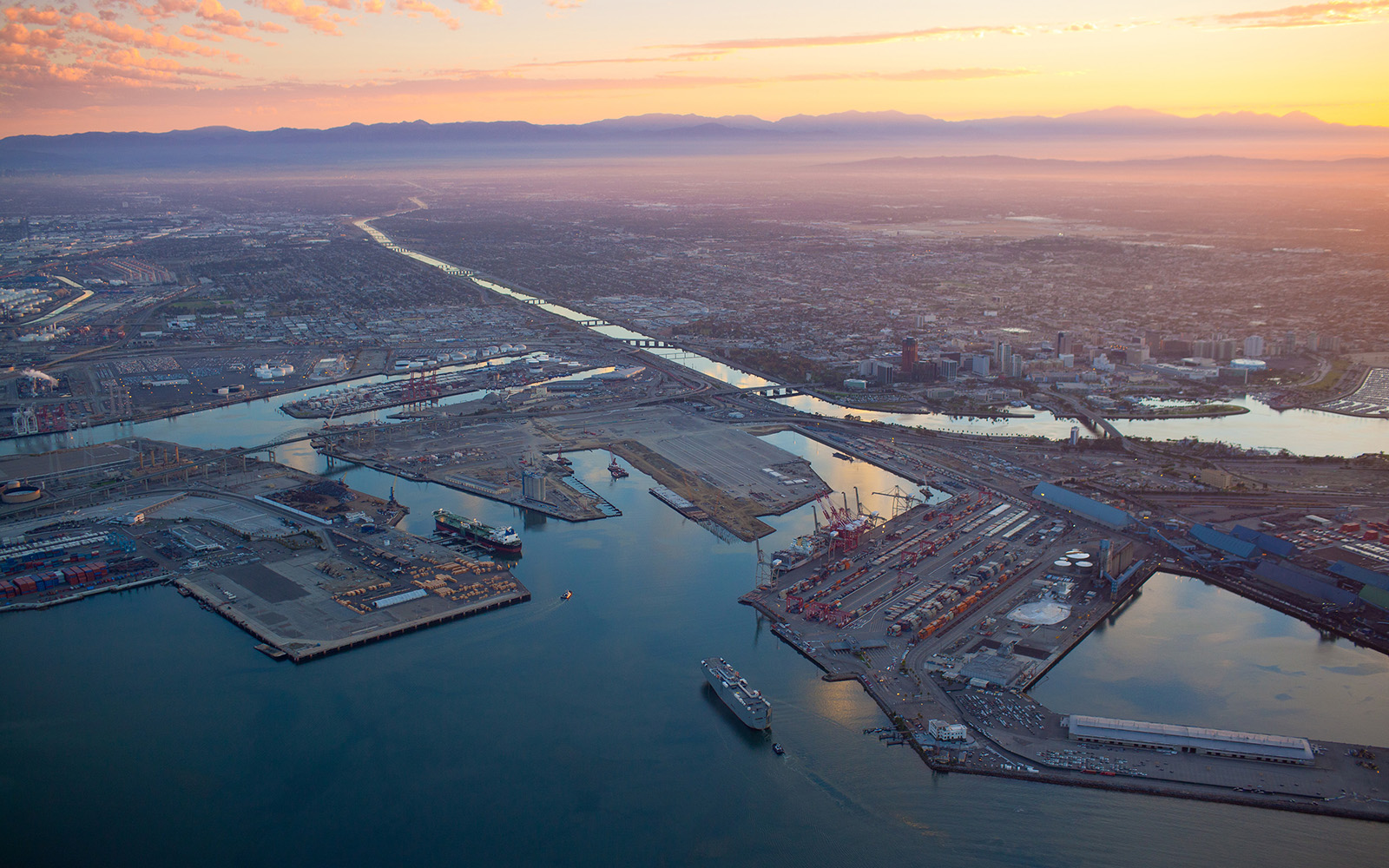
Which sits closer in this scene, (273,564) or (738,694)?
(738,694)

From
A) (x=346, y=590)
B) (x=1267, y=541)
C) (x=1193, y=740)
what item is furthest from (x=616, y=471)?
(x=1193, y=740)

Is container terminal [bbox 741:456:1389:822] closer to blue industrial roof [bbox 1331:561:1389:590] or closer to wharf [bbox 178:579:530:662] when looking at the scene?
blue industrial roof [bbox 1331:561:1389:590]

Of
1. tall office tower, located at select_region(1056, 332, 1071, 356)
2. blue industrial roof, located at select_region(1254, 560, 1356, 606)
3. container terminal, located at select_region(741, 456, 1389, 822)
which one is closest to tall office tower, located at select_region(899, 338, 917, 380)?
tall office tower, located at select_region(1056, 332, 1071, 356)

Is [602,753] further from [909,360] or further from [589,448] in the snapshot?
[909,360]

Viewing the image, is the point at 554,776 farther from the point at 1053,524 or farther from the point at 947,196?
the point at 947,196

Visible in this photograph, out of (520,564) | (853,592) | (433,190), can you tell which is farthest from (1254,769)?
(433,190)
